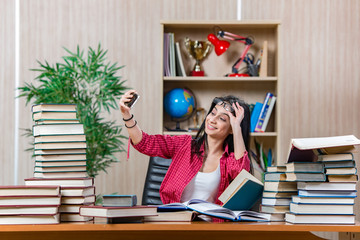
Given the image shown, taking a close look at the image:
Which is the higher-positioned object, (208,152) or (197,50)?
(197,50)

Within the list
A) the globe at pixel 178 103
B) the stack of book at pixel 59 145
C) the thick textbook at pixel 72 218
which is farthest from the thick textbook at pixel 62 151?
the globe at pixel 178 103

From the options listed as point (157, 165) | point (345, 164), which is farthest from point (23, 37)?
point (345, 164)

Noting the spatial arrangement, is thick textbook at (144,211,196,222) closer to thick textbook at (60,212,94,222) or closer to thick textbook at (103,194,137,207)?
thick textbook at (103,194,137,207)

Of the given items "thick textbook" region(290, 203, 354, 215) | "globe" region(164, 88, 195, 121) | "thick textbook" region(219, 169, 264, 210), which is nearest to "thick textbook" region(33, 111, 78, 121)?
"thick textbook" region(219, 169, 264, 210)

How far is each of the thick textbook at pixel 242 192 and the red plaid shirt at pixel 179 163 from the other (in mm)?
543

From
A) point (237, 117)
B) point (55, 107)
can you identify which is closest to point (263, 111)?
point (237, 117)

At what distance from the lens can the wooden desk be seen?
5.16ft

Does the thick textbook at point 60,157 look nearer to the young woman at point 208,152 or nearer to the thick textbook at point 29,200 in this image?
the thick textbook at point 29,200

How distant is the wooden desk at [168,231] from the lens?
1.57 m

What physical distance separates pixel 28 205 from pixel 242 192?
0.71 metres

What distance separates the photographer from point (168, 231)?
1689 millimetres

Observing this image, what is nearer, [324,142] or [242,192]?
[324,142]

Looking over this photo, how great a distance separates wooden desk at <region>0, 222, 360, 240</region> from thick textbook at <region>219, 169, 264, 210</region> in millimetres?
148

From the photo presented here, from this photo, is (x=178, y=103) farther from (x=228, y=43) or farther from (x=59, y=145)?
(x=59, y=145)
